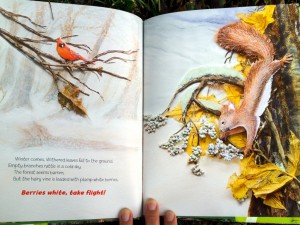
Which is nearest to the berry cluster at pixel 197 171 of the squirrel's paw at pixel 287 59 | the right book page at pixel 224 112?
the right book page at pixel 224 112

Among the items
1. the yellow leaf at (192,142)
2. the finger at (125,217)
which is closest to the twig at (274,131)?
the yellow leaf at (192,142)

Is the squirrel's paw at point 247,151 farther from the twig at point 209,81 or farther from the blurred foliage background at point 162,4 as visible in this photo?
the blurred foliage background at point 162,4

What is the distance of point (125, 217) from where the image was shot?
0.65 m

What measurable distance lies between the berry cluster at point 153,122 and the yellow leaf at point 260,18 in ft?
0.69

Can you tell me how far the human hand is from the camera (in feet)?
2.15

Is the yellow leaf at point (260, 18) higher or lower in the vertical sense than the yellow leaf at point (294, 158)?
higher

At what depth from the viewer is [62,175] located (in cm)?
65

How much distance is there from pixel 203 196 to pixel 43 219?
0.25 m

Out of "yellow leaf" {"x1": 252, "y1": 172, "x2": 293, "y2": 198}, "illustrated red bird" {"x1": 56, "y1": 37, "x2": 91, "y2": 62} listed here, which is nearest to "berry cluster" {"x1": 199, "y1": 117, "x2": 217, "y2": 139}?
"yellow leaf" {"x1": 252, "y1": 172, "x2": 293, "y2": 198}

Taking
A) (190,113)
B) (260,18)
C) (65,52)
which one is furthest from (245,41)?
(65,52)

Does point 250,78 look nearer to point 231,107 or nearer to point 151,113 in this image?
point 231,107

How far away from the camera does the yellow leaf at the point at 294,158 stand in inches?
26.0

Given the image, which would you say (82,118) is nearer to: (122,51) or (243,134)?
(122,51)

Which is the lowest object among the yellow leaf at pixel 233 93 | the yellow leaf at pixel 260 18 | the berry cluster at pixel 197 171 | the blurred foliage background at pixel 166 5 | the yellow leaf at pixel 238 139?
the berry cluster at pixel 197 171
